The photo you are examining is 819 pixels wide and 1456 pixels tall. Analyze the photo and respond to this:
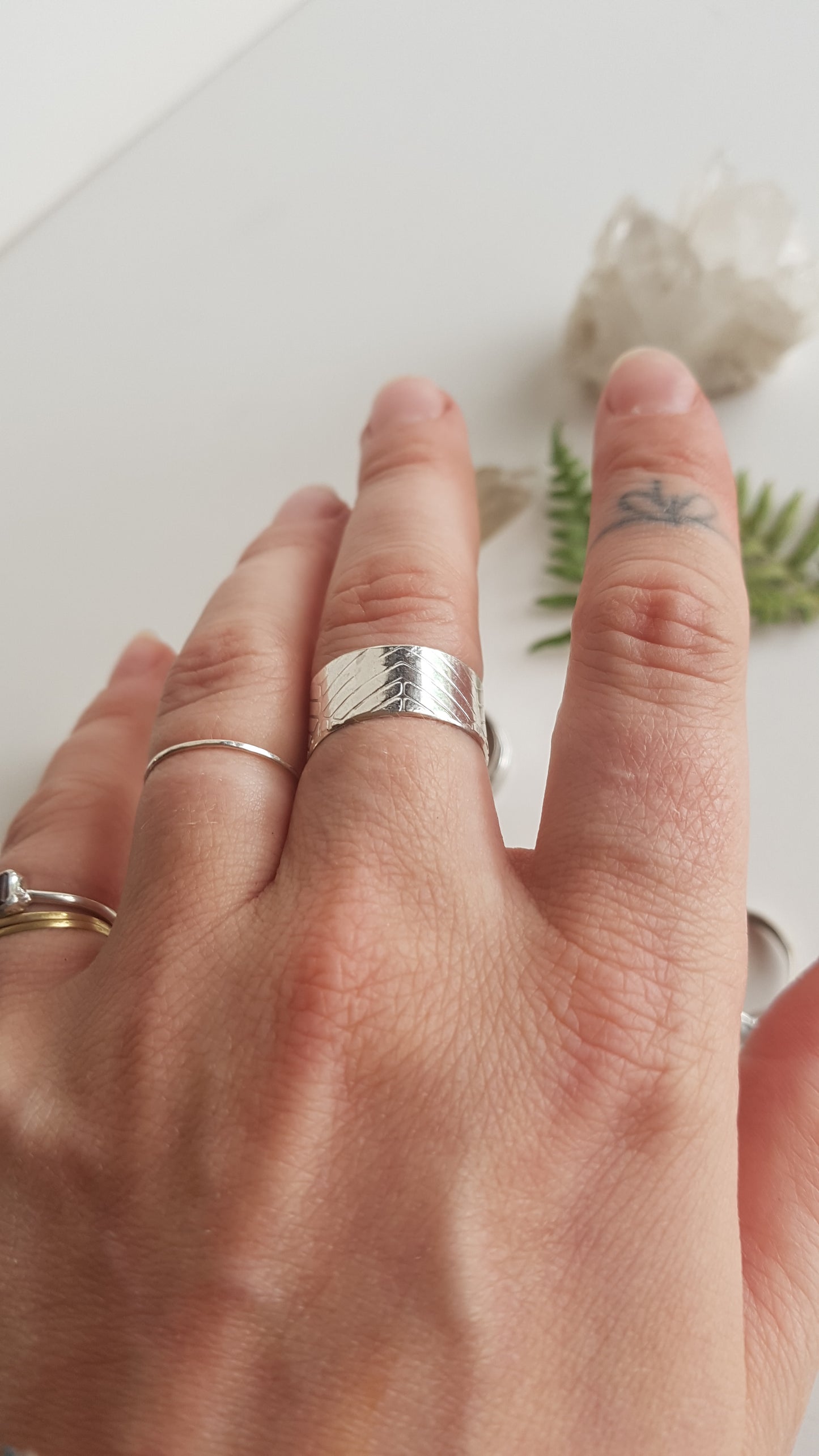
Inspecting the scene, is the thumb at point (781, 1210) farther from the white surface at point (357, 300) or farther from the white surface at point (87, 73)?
the white surface at point (87, 73)

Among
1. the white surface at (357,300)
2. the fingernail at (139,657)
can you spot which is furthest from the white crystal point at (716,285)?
the fingernail at (139,657)

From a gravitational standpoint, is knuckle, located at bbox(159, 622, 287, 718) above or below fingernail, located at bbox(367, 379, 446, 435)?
below

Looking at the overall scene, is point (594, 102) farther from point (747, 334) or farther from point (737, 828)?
point (737, 828)

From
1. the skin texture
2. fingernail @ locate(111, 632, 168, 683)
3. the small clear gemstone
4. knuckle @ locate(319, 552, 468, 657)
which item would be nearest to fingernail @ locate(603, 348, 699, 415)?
the skin texture

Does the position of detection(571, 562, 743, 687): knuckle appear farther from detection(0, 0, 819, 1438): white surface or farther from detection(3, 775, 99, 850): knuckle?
detection(3, 775, 99, 850): knuckle

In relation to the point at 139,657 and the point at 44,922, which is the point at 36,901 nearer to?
the point at 44,922
